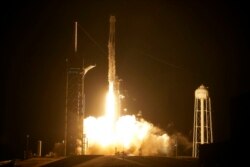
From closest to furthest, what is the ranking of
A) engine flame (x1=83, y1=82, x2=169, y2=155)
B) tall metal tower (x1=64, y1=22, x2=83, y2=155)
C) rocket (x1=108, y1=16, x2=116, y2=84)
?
tall metal tower (x1=64, y1=22, x2=83, y2=155) → rocket (x1=108, y1=16, x2=116, y2=84) → engine flame (x1=83, y1=82, x2=169, y2=155)

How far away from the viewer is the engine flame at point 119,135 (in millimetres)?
83688

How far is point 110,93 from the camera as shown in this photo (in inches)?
3209

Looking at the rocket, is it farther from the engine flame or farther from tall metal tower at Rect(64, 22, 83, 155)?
tall metal tower at Rect(64, 22, 83, 155)

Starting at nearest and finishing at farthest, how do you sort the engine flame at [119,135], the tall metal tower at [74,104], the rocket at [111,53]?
the tall metal tower at [74,104]
the rocket at [111,53]
the engine flame at [119,135]

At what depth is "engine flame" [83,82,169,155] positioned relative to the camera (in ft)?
275

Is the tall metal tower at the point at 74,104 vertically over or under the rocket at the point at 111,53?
under

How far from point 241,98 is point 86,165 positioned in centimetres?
1683

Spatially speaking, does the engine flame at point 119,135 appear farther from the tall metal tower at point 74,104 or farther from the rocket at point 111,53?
the tall metal tower at point 74,104

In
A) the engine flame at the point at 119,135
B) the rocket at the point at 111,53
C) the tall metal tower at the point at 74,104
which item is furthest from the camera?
the engine flame at the point at 119,135

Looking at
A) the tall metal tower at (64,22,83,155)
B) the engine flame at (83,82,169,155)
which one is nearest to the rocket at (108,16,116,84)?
the engine flame at (83,82,169,155)

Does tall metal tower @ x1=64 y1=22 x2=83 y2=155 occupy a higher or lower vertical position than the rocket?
lower

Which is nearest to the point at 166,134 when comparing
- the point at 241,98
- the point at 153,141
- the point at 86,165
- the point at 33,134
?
the point at 153,141

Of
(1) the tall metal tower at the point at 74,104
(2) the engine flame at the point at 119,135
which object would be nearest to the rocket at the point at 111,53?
(2) the engine flame at the point at 119,135

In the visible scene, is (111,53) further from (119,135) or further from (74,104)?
(119,135)
